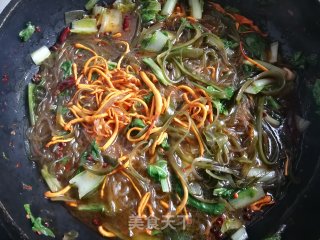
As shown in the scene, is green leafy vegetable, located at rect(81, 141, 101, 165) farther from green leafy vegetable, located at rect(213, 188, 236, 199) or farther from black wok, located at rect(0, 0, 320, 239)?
green leafy vegetable, located at rect(213, 188, 236, 199)

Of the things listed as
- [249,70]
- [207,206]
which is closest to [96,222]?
[207,206]

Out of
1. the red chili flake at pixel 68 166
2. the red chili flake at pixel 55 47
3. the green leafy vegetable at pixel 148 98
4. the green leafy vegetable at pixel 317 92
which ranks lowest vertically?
the green leafy vegetable at pixel 317 92

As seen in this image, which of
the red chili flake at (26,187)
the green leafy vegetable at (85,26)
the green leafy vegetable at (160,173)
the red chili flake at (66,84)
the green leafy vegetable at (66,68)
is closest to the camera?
the green leafy vegetable at (160,173)

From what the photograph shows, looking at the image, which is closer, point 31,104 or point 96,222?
point 96,222

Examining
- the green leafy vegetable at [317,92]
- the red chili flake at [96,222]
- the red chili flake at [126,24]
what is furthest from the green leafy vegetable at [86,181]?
the green leafy vegetable at [317,92]

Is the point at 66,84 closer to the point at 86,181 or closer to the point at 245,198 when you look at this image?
the point at 86,181

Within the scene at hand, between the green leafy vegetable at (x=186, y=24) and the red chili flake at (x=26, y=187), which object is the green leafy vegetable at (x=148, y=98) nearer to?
the green leafy vegetable at (x=186, y=24)

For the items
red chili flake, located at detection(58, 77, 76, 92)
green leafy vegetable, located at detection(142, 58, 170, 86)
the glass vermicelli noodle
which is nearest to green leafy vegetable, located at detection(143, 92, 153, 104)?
the glass vermicelli noodle
